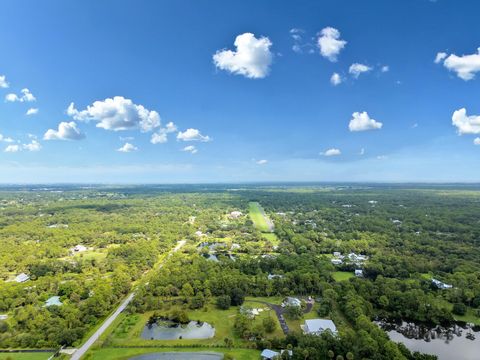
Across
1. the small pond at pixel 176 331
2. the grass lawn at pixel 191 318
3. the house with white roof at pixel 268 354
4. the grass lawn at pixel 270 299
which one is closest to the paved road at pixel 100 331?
the grass lawn at pixel 191 318

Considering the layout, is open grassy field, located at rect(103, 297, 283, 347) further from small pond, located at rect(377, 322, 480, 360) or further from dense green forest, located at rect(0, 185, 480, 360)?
small pond, located at rect(377, 322, 480, 360)

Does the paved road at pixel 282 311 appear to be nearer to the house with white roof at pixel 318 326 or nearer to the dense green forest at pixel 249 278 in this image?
the dense green forest at pixel 249 278

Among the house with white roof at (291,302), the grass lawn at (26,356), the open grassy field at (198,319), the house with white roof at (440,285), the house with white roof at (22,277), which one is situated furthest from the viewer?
the house with white roof at (22,277)

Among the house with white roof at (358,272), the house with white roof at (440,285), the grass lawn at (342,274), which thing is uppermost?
the house with white roof at (440,285)

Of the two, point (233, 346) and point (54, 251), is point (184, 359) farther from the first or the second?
point (54, 251)

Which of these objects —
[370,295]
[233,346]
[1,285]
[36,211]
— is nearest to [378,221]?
[370,295]

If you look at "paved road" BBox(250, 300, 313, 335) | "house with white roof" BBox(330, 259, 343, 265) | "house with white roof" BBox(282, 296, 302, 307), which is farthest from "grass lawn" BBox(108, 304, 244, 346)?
"house with white roof" BBox(330, 259, 343, 265)
